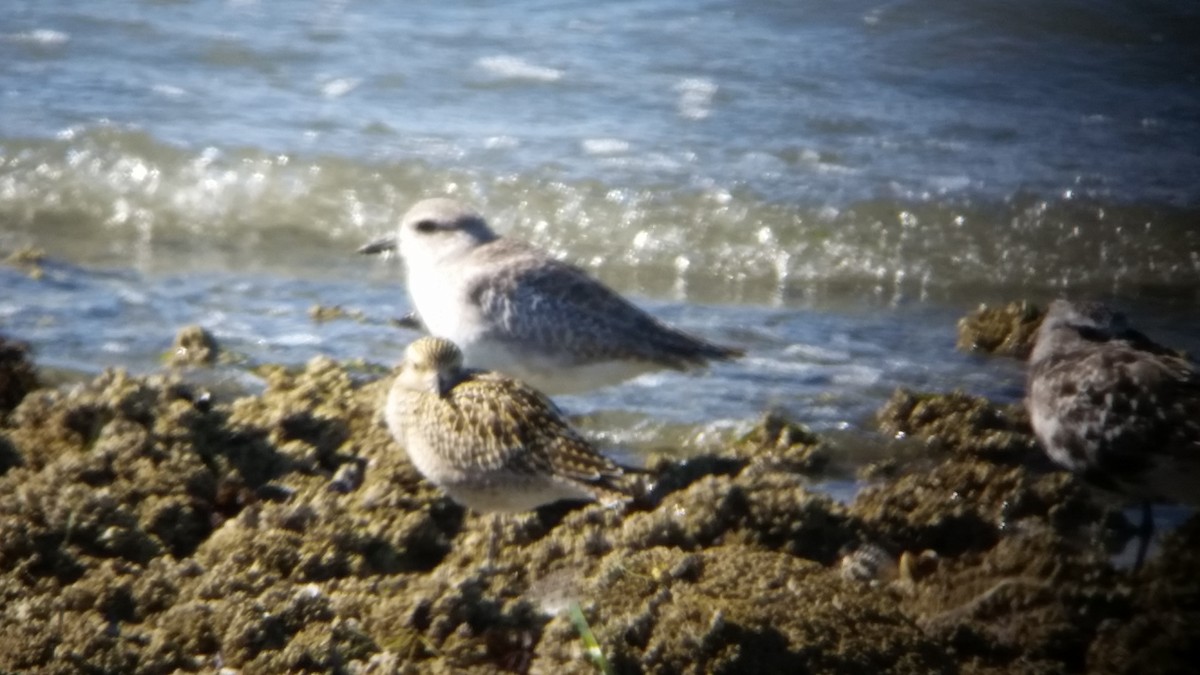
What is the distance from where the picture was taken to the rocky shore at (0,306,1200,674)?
13.3 feet

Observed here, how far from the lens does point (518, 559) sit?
16.1 ft

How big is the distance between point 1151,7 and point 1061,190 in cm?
440

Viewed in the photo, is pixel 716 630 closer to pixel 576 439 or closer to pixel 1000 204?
pixel 576 439

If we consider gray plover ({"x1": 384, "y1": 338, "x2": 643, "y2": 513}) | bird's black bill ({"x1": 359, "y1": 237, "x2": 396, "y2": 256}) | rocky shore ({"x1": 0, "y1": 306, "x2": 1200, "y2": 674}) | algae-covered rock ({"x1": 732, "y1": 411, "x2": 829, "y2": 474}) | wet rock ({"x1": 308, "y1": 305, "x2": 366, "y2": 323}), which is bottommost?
wet rock ({"x1": 308, "y1": 305, "x2": 366, "y2": 323})

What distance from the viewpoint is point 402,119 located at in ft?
37.5

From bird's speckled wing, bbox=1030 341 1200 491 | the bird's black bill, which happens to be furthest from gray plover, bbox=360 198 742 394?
bird's speckled wing, bbox=1030 341 1200 491

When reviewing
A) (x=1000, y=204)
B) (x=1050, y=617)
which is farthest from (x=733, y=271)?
(x=1050, y=617)

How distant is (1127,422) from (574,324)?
2204 millimetres

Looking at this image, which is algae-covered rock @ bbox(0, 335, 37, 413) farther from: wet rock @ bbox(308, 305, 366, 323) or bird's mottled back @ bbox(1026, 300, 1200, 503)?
bird's mottled back @ bbox(1026, 300, 1200, 503)

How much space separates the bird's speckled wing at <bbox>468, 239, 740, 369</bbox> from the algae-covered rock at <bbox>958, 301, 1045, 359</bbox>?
1.60 metres

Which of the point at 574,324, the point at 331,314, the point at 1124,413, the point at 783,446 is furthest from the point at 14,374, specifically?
the point at 1124,413

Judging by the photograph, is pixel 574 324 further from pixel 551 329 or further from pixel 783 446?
pixel 783 446

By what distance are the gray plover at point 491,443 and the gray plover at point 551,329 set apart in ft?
2.68

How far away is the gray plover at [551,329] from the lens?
21.3ft
